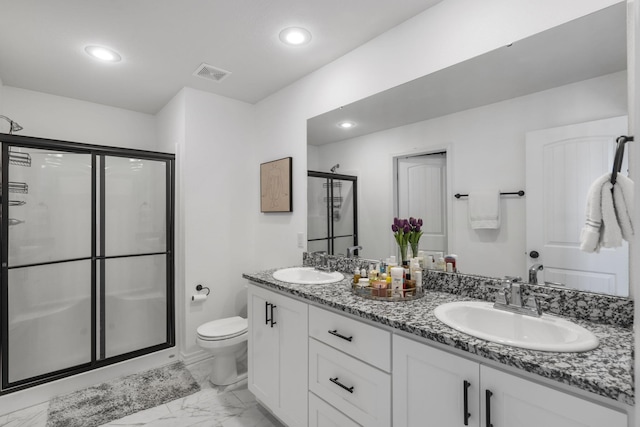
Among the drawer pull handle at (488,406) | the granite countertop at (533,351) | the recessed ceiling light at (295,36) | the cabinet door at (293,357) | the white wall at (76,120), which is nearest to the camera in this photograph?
the granite countertop at (533,351)

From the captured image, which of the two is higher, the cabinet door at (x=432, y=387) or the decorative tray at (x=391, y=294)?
the decorative tray at (x=391, y=294)

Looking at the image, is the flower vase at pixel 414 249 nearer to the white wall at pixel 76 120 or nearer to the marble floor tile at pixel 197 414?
the marble floor tile at pixel 197 414

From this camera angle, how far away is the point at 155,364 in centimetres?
263

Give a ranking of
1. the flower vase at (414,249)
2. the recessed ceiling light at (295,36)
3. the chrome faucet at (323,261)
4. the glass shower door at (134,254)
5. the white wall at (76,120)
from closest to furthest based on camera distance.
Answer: the flower vase at (414,249) < the recessed ceiling light at (295,36) < the chrome faucet at (323,261) < the glass shower door at (134,254) < the white wall at (76,120)

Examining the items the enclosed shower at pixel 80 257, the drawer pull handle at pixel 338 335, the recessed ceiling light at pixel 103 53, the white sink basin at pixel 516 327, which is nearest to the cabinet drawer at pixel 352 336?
the drawer pull handle at pixel 338 335

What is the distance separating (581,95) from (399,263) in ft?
3.74

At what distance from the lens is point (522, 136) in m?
1.38

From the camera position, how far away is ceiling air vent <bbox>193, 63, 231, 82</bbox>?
232 centimetres

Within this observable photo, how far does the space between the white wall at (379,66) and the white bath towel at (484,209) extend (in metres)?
0.69

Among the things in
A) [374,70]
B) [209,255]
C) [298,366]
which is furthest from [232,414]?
[374,70]

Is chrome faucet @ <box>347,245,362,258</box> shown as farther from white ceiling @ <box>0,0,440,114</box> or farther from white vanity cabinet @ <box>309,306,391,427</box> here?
white ceiling @ <box>0,0,440,114</box>

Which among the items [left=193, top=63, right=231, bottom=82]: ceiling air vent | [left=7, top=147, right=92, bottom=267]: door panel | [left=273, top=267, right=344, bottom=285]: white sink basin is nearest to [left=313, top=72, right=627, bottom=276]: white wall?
[left=273, top=267, right=344, bottom=285]: white sink basin

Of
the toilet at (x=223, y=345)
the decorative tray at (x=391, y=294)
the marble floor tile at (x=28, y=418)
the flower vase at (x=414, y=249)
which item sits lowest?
the marble floor tile at (x=28, y=418)

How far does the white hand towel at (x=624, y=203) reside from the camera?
39.8 inches
